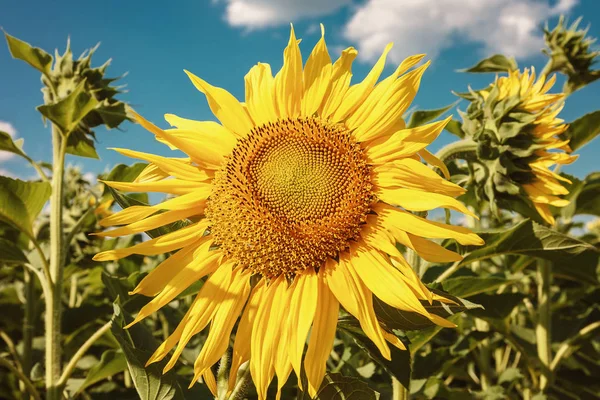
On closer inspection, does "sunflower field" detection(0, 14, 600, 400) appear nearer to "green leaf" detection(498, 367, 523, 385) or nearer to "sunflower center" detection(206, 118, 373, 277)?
"sunflower center" detection(206, 118, 373, 277)

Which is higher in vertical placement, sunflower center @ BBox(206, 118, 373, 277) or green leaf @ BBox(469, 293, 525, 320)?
sunflower center @ BBox(206, 118, 373, 277)

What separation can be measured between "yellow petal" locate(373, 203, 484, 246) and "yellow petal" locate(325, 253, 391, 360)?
0.56 feet

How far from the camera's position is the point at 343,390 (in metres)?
1.58

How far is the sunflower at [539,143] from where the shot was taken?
2.42 metres

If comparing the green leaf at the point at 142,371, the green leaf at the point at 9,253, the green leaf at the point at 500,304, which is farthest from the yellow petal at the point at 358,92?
the green leaf at the point at 9,253

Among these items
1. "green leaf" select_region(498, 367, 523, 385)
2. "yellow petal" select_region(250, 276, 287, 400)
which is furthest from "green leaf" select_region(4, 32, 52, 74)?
"green leaf" select_region(498, 367, 523, 385)

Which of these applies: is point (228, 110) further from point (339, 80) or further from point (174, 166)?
point (339, 80)

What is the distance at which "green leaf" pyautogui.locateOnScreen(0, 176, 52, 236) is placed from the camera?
2648 millimetres

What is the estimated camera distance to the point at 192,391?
2.01 meters

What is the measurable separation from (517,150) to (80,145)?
7.50 ft

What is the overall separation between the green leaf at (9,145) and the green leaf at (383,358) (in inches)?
85.8

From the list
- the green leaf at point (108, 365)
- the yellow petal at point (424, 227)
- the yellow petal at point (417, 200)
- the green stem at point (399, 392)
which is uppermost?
the yellow petal at point (417, 200)

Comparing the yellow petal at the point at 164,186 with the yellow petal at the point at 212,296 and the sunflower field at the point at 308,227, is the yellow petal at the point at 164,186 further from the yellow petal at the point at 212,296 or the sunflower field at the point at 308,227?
the yellow petal at the point at 212,296

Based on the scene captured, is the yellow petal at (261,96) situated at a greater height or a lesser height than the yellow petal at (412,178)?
greater
